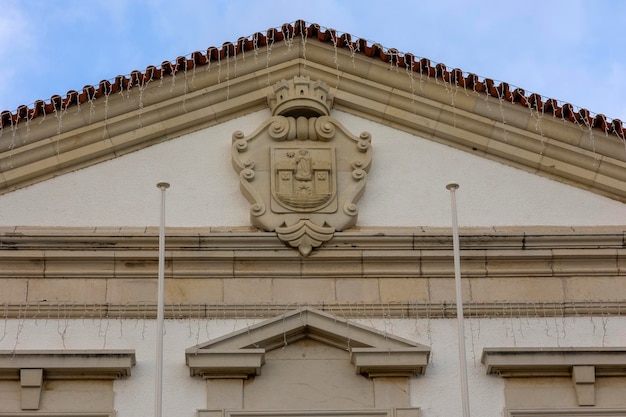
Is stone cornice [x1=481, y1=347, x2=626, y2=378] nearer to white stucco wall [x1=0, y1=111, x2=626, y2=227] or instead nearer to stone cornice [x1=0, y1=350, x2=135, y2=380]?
white stucco wall [x1=0, y1=111, x2=626, y2=227]

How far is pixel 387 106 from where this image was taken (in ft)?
58.6

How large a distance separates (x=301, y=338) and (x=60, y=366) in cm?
200

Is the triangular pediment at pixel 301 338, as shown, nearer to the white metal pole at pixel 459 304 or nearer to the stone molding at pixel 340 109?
the white metal pole at pixel 459 304

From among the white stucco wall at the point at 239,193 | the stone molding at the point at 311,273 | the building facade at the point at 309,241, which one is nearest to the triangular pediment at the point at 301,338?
the building facade at the point at 309,241

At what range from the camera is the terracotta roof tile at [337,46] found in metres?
17.5

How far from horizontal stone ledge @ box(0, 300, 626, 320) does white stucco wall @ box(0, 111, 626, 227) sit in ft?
3.10

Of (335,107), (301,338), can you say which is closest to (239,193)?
(335,107)

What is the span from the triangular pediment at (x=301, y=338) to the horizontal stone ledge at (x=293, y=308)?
0.89ft

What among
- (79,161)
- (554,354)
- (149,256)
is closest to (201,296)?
(149,256)

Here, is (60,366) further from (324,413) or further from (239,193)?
(239,193)

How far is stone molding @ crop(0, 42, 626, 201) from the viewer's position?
1745 cm

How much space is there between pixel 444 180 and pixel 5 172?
3920mm

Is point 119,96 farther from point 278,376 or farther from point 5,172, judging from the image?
point 278,376

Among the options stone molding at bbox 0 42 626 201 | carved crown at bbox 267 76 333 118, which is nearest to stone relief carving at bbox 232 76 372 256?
carved crown at bbox 267 76 333 118
